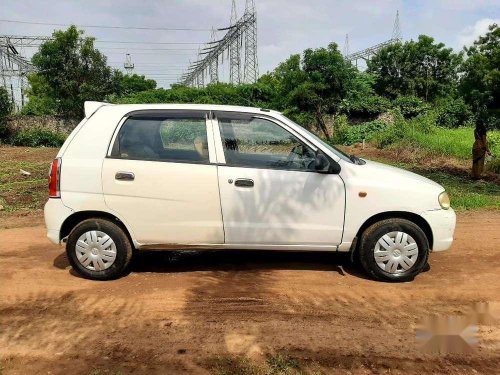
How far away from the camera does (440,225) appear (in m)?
4.75

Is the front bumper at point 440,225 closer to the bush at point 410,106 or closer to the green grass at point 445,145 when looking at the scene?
the green grass at point 445,145

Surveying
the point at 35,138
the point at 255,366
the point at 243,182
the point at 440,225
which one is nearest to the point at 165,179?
the point at 243,182

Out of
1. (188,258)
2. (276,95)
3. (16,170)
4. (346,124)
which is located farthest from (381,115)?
(188,258)

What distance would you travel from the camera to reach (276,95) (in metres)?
30.8

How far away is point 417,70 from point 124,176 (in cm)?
3282

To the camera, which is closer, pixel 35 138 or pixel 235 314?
pixel 235 314

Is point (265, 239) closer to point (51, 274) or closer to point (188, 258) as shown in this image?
point (188, 258)

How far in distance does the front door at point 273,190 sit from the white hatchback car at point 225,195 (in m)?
0.01

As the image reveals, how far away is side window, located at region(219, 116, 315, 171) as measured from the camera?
188 inches

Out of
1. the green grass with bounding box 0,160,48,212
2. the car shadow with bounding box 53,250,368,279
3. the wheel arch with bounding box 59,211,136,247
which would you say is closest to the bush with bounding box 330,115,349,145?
the green grass with bounding box 0,160,48,212

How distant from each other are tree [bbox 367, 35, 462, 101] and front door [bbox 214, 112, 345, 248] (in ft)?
98.3

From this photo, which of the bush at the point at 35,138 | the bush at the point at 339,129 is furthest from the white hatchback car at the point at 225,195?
the bush at the point at 35,138

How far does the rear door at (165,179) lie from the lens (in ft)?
15.4

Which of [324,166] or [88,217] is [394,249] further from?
[88,217]
